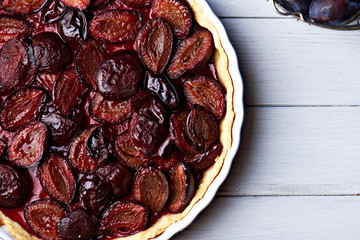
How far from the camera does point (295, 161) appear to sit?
2.23m

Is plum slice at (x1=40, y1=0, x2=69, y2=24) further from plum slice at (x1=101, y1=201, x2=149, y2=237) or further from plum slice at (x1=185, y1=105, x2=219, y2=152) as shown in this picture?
plum slice at (x1=101, y1=201, x2=149, y2=237)

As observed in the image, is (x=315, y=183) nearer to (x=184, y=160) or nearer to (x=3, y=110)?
(x=184, y=160)

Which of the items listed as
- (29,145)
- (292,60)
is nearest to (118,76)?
(29,145)

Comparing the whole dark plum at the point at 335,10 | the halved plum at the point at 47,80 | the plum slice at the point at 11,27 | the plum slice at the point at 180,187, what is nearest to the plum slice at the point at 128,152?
the plum slice at the point at 180,187

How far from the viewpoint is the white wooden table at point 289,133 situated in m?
2.22

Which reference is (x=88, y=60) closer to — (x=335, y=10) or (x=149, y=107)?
(x=149, y=107)

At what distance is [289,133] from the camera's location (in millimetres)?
2230

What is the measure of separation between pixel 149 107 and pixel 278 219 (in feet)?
2.62

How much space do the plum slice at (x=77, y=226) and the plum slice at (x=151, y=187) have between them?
218 mm

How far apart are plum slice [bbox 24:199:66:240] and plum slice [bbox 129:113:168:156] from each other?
1.44ft

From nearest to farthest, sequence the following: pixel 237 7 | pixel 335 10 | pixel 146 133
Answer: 1. pixel 335 10
2. pixel 146 133
3. pixel 237 7

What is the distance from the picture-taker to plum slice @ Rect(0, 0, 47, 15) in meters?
2.08

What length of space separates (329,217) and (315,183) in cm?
18

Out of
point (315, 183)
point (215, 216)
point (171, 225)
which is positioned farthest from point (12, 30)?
point (315, 183)
